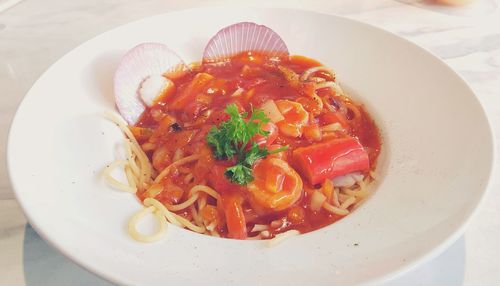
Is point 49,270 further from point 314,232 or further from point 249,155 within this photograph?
point 314,232

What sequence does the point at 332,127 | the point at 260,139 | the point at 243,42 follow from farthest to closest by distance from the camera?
the point at 243,42, the point at 332,127, the point at 260,139

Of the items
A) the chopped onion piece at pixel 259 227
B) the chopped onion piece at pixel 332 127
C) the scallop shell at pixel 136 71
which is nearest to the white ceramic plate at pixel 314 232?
the scallop shell at pixel 136 71

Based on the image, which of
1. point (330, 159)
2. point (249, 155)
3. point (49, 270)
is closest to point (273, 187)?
point (249, 155)

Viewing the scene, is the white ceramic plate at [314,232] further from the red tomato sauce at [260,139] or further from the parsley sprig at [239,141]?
the parsley sprig at [239,141]

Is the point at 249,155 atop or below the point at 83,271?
atop

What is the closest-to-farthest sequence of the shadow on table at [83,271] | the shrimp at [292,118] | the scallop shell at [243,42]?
1. the shadow on table at [83,271]
2. the shrimp at [292,118]
3. the scallop shell at [243,42]

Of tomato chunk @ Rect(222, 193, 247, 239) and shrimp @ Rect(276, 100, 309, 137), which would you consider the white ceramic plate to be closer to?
tomato chunk @ Rect(222, 193, 247, 239)
